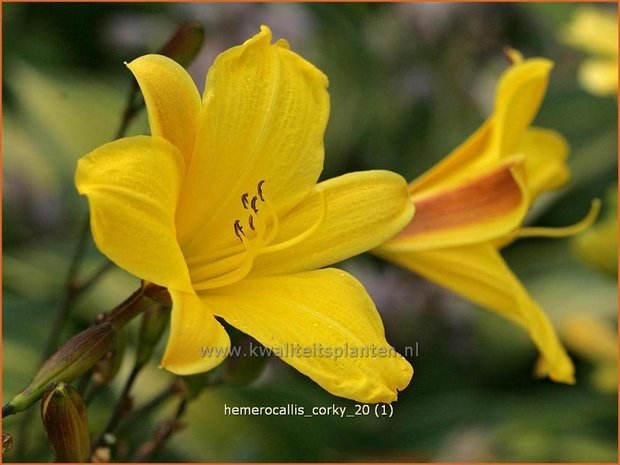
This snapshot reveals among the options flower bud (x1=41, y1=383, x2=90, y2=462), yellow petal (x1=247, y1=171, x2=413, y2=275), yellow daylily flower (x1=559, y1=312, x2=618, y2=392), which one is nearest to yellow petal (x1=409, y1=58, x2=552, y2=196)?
yellow petal (x1=247, y1=171, x2=413, y2=275)

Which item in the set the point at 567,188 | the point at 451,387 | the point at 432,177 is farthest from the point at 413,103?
the point at 432,177

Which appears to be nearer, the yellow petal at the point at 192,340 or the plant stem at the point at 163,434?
the yellow petal at the point at 192,340

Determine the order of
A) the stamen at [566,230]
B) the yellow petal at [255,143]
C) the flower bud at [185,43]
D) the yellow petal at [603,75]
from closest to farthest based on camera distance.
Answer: the yellow petal at [255,143] < the flower bud at [185,43] < the stamen at [566,230] < the yellow petal at [603,75]

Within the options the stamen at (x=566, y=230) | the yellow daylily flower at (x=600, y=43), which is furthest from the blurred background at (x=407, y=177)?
the stamen at (x=566, y=230)

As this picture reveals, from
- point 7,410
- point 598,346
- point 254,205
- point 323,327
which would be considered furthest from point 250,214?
point 598,346

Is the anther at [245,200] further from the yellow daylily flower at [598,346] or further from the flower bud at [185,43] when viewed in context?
the yellow daylily flower at [598,346]

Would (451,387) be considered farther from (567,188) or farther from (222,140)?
(222,140)

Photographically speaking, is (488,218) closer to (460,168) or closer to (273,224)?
(460,168)

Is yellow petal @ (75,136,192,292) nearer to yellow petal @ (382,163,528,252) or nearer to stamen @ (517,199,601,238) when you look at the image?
yellow petal @ (382,163,528,252)
